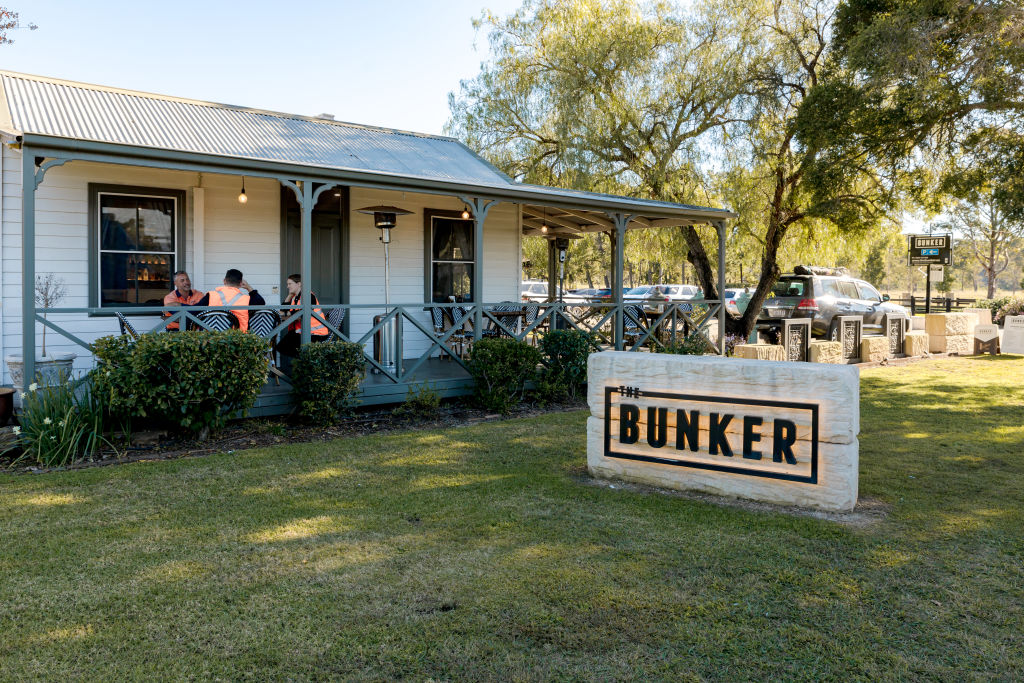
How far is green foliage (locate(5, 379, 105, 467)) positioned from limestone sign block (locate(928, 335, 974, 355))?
55.1ft

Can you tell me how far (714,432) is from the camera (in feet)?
17.6

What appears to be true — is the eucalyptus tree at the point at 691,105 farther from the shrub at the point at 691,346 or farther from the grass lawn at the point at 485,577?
the grass lawn at the point at 485,577

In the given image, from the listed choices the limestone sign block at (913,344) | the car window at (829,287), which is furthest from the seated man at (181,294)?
the limestone sign block at (913,344)

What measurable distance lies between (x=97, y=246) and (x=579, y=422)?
19.5ft

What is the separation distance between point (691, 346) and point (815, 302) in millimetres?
6292

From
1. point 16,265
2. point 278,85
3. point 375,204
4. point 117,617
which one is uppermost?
point 278,85

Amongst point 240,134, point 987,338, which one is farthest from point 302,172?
point 987,338

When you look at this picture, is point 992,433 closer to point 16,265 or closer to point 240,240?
point 240,240

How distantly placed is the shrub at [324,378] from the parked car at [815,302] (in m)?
10.8

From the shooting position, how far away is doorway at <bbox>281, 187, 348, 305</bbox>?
34.0ft

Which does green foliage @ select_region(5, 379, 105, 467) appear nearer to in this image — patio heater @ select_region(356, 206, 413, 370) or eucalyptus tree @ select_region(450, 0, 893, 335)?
patio heater @ select_region(356, 206, 413, 370)

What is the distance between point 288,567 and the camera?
4.05m

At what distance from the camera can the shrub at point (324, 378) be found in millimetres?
7863

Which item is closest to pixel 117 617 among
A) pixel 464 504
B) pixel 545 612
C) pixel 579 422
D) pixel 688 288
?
pixel 545 612
